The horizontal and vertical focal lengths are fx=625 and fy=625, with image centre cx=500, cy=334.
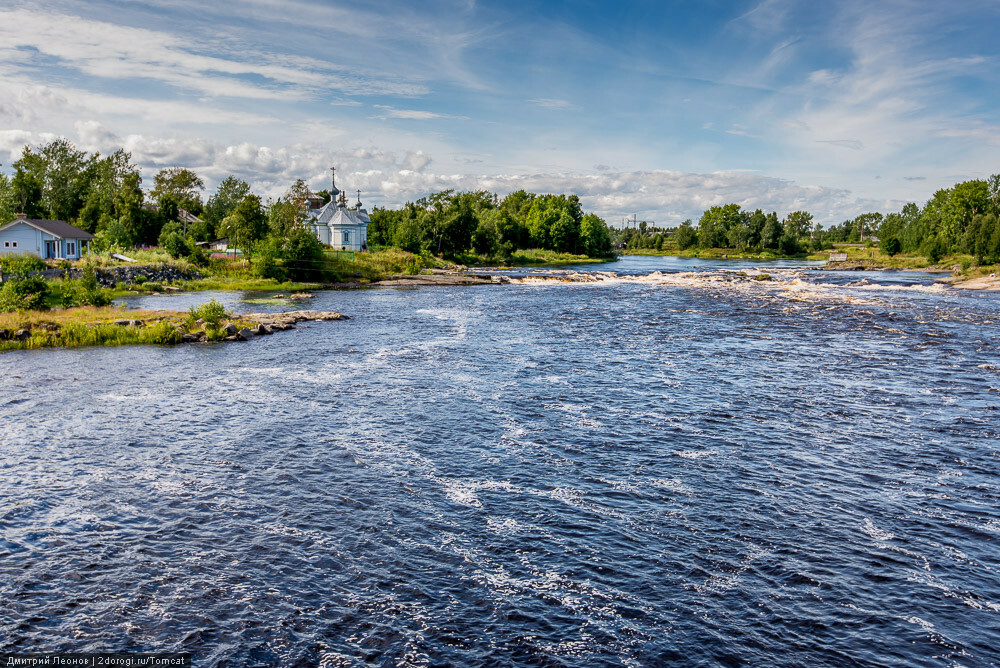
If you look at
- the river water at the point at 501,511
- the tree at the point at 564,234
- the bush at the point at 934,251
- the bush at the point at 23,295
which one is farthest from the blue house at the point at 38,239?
the bush at the point at 934,251

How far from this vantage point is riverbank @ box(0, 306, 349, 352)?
40125 millimetres

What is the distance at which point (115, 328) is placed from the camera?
140 feet

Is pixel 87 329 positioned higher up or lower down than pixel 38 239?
lower down

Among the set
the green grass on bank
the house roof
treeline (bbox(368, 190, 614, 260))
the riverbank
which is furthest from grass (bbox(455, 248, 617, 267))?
the green grass on bank

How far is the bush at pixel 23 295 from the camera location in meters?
45.9

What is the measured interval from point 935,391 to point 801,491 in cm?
1698

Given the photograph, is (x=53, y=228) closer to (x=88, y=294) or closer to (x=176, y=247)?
(x=176, y=247)

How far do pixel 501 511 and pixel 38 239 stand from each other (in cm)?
8512

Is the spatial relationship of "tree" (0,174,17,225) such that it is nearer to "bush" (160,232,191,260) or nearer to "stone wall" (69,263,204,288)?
"bush" (160,232,191,260)

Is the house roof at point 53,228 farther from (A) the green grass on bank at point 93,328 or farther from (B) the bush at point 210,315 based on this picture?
(B) the bush at point 210,315

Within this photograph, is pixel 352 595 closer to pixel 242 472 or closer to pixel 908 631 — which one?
pixel 242 472

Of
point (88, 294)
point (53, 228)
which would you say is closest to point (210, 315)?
point (88, 294)

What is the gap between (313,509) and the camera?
703 inches

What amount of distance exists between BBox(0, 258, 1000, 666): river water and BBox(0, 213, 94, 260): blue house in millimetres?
51584
